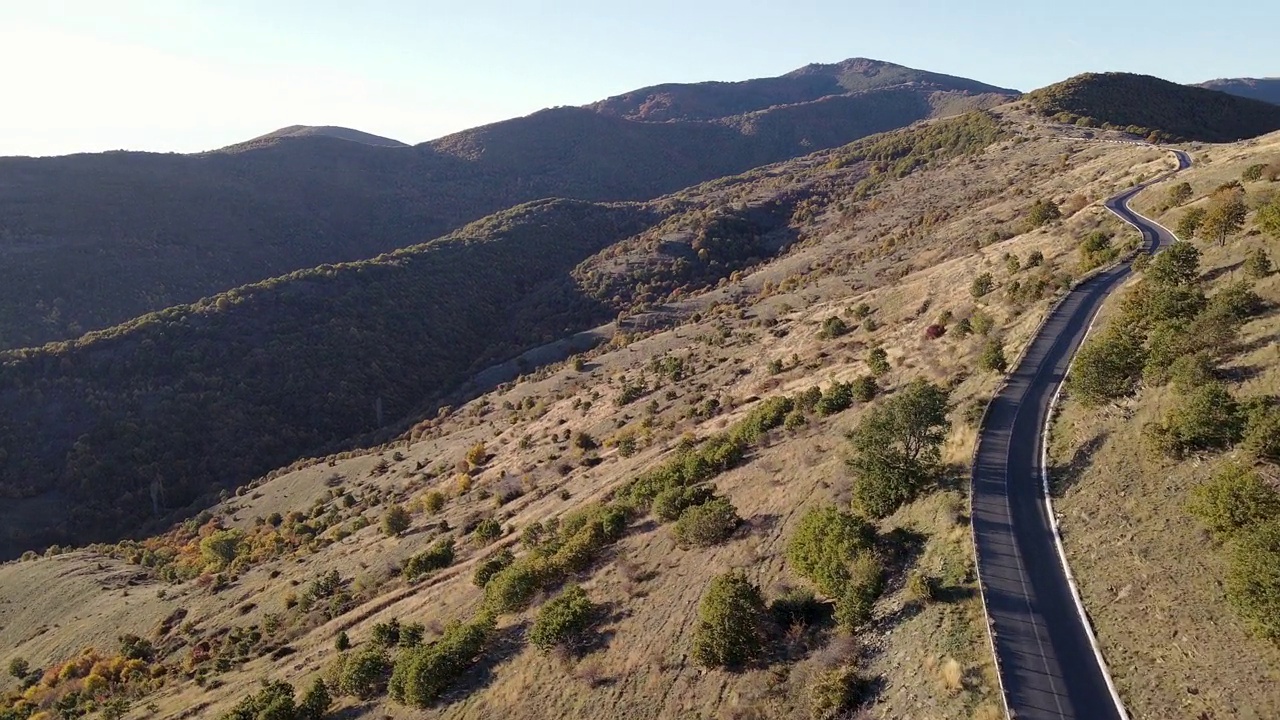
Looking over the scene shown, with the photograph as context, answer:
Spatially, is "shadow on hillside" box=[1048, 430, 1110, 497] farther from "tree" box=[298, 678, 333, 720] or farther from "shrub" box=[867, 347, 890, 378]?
"tree" box=[298, 678, 333, 720]

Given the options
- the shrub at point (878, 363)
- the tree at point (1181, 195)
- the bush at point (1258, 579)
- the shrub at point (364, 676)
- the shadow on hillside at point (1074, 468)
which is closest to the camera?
the bush at point (1258, 579)

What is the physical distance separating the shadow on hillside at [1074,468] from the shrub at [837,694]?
835cm

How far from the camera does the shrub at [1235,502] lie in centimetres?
1265

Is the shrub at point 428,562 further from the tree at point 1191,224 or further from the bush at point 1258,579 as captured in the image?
the tree at point 1191,224

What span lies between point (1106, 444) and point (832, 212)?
79.9 m

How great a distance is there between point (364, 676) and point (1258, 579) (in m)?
24.2

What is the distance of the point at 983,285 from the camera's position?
120 ft

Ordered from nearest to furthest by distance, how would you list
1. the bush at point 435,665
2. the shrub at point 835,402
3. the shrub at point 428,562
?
the bush at point 435,665, the shrub at point 835,402, the shrub at point 428,562

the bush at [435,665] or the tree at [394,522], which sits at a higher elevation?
the bush at [435,665]

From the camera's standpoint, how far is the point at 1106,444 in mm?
18062

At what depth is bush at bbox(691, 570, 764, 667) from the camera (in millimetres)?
16234

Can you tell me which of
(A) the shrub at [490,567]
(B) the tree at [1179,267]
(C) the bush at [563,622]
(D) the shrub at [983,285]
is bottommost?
(A) the shrub at [490,567]

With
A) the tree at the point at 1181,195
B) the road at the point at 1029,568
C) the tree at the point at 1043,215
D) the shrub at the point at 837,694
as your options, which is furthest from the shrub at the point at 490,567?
the tree at the point at 1043,215

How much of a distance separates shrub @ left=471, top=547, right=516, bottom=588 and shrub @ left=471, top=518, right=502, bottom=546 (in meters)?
4.25
